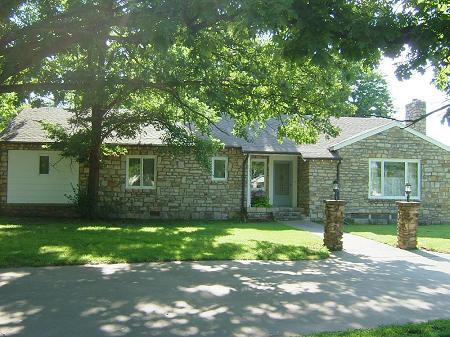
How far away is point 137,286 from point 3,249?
466 cm

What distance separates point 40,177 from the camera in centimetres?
2091

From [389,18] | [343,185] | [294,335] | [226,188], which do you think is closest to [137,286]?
[294,335]

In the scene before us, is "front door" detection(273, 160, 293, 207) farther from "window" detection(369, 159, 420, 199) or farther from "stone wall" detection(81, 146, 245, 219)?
"window" detection(369, 159, 420, 199)

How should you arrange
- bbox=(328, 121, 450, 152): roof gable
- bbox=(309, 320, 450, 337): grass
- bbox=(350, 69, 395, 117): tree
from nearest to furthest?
bbox=(309, 320, 450, 337): grass < bbox=(328, 121, 450, 152): roof gable < bbox=(350, 69, 395, 117): tree

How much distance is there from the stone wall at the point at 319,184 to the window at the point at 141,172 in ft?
22.9

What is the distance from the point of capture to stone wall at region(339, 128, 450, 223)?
2109cm

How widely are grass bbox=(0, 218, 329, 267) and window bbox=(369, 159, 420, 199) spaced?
6.85m

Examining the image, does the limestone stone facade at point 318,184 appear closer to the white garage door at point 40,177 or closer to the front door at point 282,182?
the front door at point 282,182

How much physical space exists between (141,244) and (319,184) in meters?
10.7

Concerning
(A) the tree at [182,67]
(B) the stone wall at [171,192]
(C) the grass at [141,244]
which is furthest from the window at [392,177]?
(A) the tree at [182,67]

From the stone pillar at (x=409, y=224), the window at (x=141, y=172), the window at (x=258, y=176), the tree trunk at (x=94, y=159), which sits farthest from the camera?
the window at (x=258, y=176)

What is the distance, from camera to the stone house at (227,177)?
20734 millimetres

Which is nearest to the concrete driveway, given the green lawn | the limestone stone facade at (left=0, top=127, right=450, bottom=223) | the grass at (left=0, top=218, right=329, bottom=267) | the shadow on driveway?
the shadow on driveway

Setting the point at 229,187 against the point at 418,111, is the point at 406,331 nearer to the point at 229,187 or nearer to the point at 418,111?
the point at 229,187
